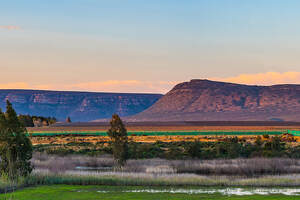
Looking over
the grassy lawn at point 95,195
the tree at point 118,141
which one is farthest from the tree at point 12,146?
the tree at point 118,141

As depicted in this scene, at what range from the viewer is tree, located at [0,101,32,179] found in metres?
28.0

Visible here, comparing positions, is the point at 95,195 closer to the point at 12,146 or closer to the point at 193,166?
the point at 12,146

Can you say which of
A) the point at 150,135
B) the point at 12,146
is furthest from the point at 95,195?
the point at 150,135

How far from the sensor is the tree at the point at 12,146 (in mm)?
28016

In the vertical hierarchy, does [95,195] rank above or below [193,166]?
above

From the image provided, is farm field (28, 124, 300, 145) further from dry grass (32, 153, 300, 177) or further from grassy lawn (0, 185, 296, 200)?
grassy lawn (0, 185, 296, 200)

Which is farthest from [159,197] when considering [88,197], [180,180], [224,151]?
[224,151]

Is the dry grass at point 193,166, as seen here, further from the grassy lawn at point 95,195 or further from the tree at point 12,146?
the grassy lawn at point 95,195

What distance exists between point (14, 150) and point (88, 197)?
25.2 feet

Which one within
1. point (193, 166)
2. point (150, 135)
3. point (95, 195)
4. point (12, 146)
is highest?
point (12, 146)

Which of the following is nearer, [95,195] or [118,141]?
[95,195]

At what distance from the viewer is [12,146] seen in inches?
1113

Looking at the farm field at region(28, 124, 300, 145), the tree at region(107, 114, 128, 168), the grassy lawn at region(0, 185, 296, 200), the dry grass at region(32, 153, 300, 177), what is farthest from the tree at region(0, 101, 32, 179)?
the farm field at region(28, 124, 300, 145)

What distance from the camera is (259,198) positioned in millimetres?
22031
